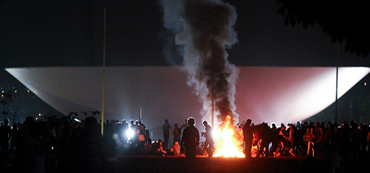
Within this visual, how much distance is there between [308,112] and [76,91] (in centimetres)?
1290

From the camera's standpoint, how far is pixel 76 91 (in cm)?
2188

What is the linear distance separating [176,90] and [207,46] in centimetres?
292

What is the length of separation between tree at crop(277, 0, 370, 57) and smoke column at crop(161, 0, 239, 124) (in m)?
14.1

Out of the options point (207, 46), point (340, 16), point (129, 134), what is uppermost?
point (207, 46)

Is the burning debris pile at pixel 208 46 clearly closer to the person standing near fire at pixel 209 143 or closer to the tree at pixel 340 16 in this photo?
the person standing near fire at pixel 209 143

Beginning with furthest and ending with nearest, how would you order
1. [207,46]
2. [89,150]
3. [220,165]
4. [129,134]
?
[207,46], [129,134], [220,165], [89,150]

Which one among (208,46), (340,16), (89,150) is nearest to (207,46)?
Answer: (208,46)

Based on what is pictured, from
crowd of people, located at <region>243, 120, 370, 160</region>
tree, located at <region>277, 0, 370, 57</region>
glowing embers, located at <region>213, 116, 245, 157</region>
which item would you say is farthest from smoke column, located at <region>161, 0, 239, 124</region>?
tree, located at <region>277, 0, 370, 57</region>

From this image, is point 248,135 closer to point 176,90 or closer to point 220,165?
point 220,165

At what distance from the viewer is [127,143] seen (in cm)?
1591

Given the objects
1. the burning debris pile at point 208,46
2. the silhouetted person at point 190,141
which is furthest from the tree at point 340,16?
the burning debris pile at point 208,46

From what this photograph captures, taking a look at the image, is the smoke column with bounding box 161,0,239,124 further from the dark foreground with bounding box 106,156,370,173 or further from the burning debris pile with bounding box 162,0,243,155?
the dark foreground with bounding box 106,156,370,173

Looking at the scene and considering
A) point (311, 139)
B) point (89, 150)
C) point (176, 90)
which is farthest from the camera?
point (176, 90)

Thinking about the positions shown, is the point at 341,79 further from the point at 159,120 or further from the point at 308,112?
the point at 159,120
